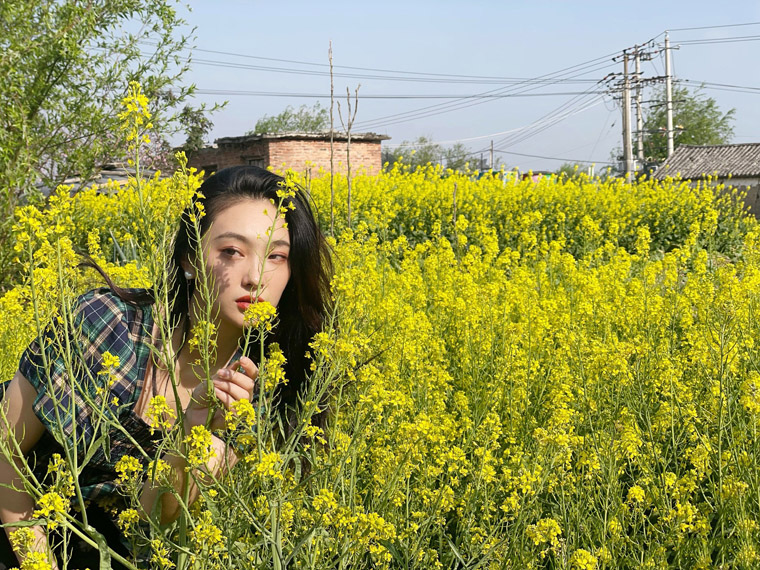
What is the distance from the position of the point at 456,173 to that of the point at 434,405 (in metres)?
10.1

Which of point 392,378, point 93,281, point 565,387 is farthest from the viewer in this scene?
point 93,281

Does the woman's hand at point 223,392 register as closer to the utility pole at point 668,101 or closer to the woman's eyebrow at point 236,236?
the woman's eyebrow at point 236,236

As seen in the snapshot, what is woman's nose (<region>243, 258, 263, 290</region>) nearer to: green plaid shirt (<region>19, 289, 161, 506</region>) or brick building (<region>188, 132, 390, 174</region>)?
green plaid shirt (<region>19, 289, 161, 506</region>)

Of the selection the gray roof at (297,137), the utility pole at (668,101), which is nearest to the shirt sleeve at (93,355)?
the gray roof at (297,137)

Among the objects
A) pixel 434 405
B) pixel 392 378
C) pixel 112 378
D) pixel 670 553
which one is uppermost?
pixel 112 378

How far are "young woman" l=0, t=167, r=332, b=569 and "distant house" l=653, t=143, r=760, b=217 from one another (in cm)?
4059

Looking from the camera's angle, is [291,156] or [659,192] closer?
[659,192]

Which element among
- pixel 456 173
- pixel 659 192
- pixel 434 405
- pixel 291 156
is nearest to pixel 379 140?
pixel 291 156

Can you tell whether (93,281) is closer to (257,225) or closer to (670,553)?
(257,225)

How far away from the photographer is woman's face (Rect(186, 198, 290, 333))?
2.02 m

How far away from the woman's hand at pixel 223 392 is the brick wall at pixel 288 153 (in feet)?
79.7

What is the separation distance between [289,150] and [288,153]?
0.10 meters

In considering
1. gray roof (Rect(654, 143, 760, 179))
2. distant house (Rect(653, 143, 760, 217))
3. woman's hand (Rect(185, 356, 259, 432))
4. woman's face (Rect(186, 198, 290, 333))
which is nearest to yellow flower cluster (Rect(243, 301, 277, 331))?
woman's hand (Rect(185, 356, 259, 432))

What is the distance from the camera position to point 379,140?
2795 centimetres
